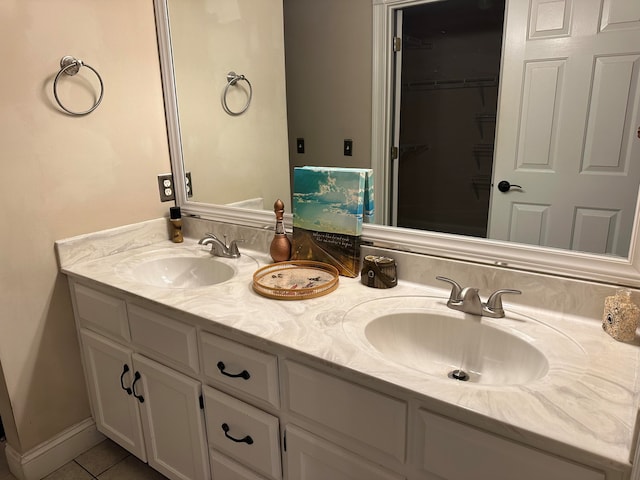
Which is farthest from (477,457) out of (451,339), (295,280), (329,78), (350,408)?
(329,78)

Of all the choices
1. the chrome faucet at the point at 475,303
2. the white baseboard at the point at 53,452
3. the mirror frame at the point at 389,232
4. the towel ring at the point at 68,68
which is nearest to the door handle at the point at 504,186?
the mirror frame at the point at 389,232

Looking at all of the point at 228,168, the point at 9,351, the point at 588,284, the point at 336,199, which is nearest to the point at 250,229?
the point at 228,168

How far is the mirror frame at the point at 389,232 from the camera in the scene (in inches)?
46.1

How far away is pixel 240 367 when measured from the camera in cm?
125

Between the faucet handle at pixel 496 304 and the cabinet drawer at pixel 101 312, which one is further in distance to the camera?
the cabinet drawer at pixel 101 312

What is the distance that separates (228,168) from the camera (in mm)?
2068

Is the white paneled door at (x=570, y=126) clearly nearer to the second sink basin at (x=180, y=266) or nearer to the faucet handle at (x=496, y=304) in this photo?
the faucet handle at (x=496, y=304)

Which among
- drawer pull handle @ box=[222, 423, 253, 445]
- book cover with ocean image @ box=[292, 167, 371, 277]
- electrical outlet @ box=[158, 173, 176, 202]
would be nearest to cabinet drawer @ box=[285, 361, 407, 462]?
drawer pull handle @ box=[222, 423, 253, 445]

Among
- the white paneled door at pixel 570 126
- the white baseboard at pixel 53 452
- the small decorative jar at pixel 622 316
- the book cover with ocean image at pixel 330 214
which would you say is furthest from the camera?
the white baseboard at pixel 53 452

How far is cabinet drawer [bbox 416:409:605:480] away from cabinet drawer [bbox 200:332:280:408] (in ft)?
1.34

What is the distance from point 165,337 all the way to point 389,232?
0.81 metres

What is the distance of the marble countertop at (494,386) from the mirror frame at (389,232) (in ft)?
0.41

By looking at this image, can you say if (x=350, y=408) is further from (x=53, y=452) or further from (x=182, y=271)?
(x=53, y=452)

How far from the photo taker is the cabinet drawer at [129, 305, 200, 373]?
1.37 m
